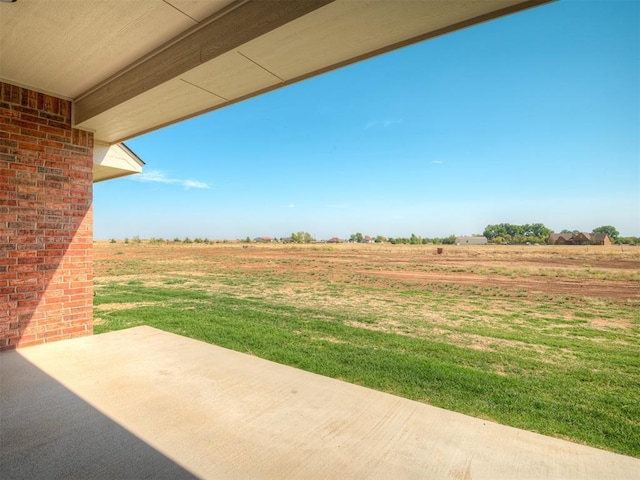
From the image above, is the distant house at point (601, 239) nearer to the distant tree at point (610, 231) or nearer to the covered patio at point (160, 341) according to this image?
the distant tree at point (610, 231)

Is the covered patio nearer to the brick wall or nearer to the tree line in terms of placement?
the brick wall

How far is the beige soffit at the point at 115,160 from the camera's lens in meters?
4.31

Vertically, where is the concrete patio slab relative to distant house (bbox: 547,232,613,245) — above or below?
below

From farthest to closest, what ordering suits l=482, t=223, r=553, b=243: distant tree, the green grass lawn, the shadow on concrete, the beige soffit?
1. l=482, t=223, r=553, b=243: distant tree
2. the beige soffit
3. the green grass lawn
4. the shadow on concrete

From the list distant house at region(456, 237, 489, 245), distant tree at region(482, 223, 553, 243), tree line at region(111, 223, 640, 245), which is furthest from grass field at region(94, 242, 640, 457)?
Result: distant tree at region(482, 223, 553, 243)

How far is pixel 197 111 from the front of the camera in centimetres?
317

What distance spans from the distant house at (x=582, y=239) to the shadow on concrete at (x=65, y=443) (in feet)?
228

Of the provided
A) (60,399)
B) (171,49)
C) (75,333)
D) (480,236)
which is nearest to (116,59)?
(171,49)

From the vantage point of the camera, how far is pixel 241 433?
1.92 meters

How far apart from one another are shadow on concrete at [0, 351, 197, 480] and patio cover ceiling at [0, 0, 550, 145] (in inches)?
97.9

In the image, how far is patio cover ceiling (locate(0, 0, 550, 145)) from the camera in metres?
1.75

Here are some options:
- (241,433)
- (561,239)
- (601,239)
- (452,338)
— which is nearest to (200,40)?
(241,433)

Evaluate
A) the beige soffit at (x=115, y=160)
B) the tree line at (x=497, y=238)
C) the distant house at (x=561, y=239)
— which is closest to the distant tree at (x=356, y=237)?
the tree line at (x=497, y=238)

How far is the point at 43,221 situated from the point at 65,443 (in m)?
2.61
